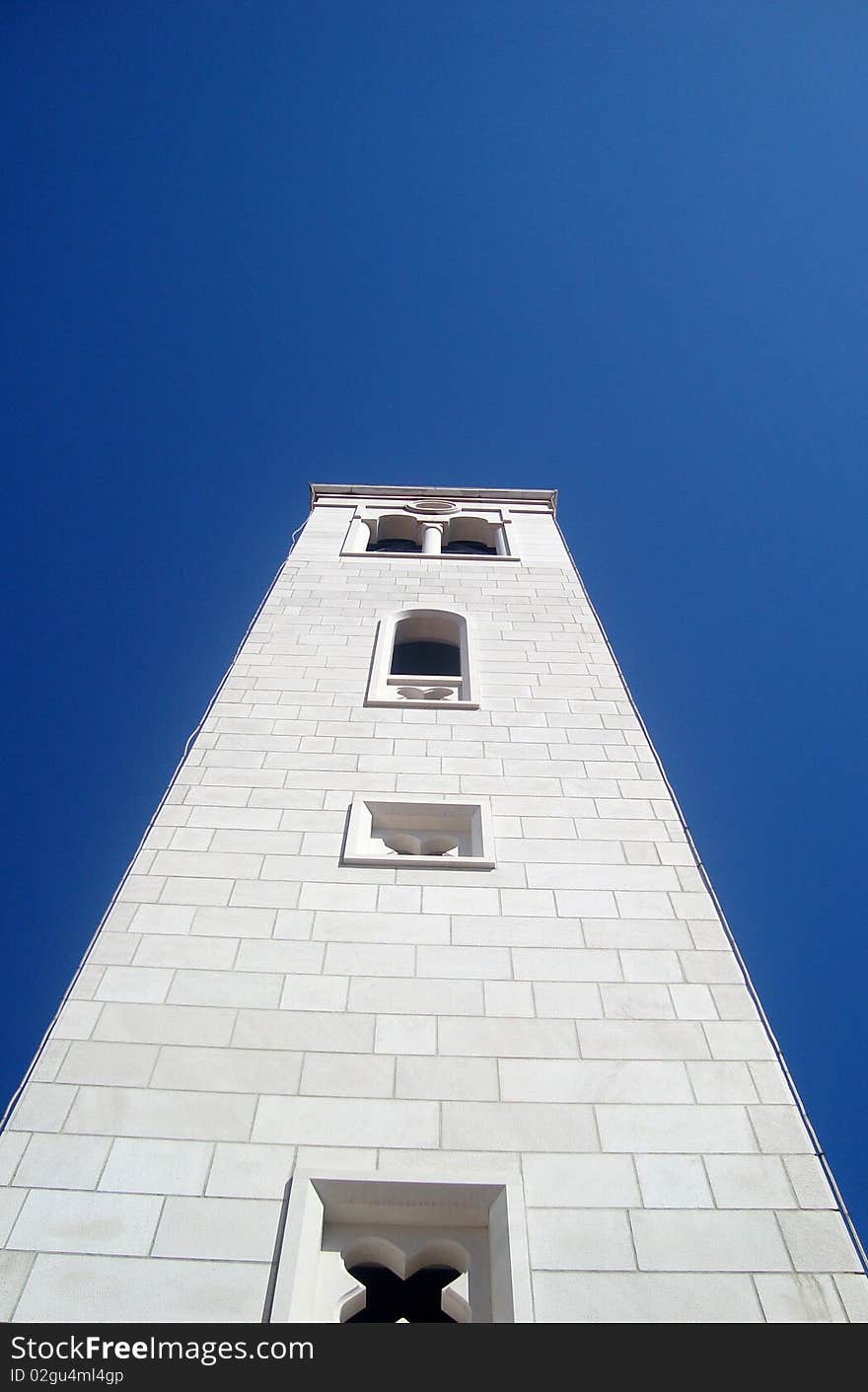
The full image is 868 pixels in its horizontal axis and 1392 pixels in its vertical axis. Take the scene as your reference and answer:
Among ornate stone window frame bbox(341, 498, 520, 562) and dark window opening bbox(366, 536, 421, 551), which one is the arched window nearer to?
ornate stone window frame bbox(341, 498, 520, 562)

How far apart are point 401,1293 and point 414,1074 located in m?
1.44

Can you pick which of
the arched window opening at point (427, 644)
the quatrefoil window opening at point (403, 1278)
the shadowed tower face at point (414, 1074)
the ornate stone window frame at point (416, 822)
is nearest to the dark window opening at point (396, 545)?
the arched window opening at point (427, 644)

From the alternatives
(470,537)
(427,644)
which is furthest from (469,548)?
(427,644)

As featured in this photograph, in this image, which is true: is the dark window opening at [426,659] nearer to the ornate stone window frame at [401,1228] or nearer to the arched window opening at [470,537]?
the arched window opening at [470,537]

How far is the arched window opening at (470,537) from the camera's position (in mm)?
25297

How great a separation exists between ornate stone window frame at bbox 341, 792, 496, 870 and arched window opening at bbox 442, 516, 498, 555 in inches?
587

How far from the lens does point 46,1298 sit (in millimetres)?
5785

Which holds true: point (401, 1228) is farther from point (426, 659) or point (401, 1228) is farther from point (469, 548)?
point (469, 548)

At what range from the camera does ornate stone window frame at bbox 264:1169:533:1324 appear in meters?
6.21

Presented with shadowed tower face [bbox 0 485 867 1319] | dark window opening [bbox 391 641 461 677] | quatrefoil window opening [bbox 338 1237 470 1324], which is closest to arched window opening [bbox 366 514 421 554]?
dark window opening [bbox 391 641 461 677]

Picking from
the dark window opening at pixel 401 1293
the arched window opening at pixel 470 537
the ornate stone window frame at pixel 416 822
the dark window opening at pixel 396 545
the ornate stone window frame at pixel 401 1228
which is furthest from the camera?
the dark window opening at pixel 396 545

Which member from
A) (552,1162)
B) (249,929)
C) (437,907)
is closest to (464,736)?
(437,907)

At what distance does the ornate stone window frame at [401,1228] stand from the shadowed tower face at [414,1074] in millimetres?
19
